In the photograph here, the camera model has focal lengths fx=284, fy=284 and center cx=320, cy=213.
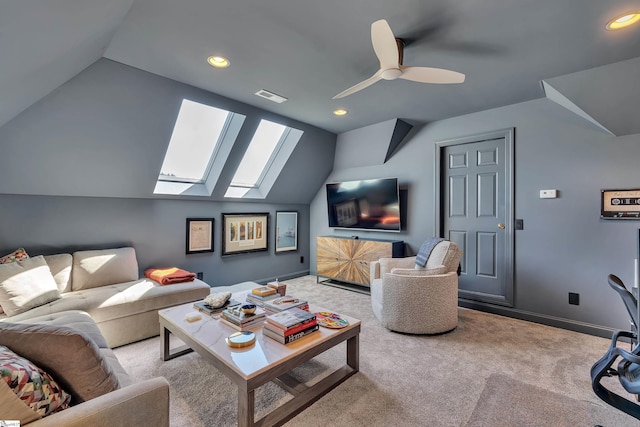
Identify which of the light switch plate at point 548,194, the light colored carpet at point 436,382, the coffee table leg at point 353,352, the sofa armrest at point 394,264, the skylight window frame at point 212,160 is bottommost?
the light colored carpet at point 436,382

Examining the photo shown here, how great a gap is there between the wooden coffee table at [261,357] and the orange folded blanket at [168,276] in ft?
2.95

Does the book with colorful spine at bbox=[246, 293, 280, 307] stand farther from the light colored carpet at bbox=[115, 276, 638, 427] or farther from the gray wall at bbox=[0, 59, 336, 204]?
the gray wall at bbox=[0, 59, 336, 204]

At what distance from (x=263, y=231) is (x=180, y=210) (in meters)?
1.40

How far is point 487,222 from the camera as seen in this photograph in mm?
3635

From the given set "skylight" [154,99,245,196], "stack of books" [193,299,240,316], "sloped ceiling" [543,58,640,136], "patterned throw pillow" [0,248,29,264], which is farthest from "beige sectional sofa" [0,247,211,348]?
"sloped ceiling" [543,58,640,136]

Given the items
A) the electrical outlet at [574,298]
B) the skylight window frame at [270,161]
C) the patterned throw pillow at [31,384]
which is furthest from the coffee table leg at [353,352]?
the skylight window frame at [270,161]

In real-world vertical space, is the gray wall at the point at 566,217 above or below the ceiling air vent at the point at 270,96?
below

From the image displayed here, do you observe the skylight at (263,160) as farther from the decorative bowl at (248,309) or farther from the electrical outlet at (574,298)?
the electrical outlet at (574,298)

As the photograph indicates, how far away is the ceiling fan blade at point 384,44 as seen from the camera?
1.72 m

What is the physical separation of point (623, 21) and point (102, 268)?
16.0ft

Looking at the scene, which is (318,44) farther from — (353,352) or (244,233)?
(244,233)

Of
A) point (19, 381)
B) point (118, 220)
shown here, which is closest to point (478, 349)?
point (19, 381)

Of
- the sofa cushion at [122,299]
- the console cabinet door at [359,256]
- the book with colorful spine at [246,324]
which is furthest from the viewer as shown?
the console cabinet door at [359,256]

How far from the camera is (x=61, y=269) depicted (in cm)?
280
